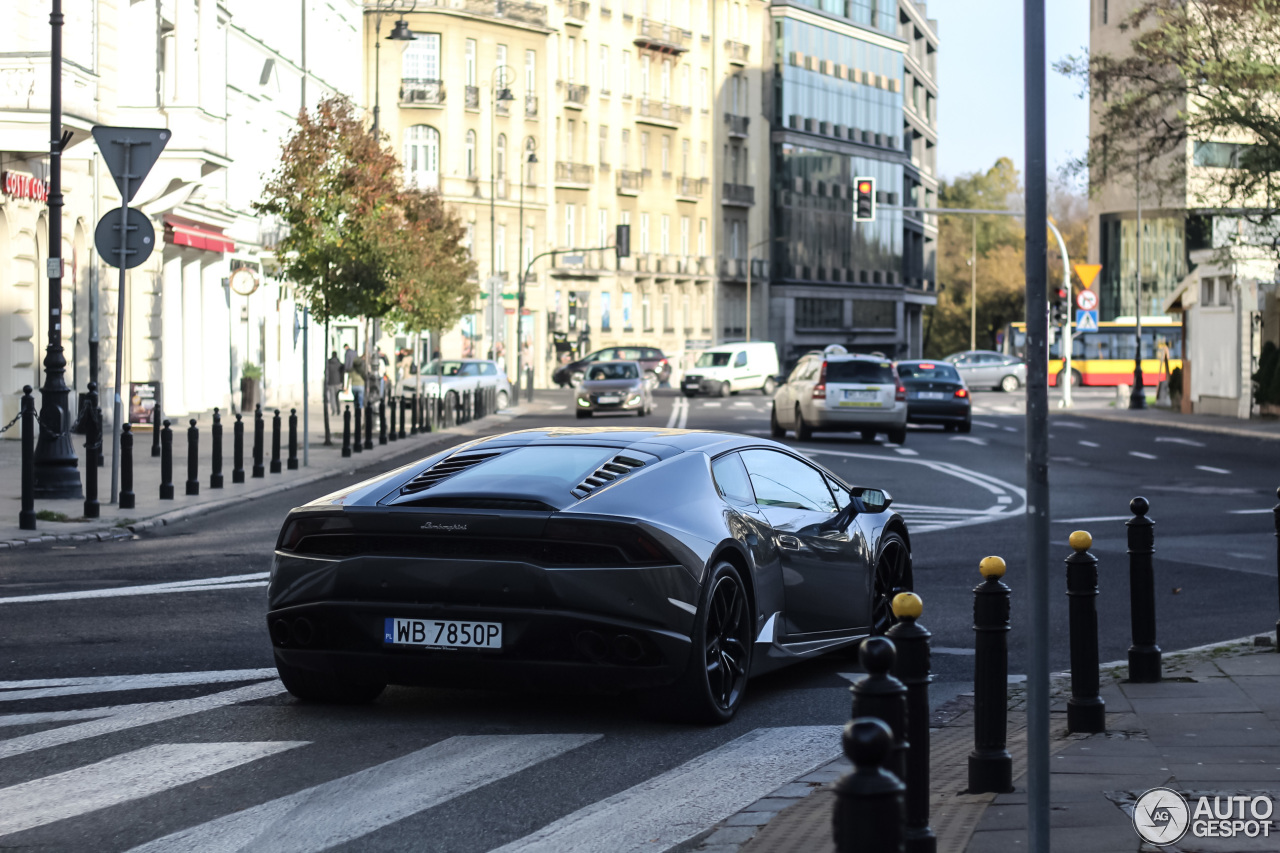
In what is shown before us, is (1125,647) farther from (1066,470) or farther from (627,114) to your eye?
(627,114)

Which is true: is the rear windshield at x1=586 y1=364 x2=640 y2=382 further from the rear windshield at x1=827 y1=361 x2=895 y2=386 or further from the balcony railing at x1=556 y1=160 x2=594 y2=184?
the balcony railing at x1=556 y1=160 x2=594 y2=184

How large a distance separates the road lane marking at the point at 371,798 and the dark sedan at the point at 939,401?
106ft

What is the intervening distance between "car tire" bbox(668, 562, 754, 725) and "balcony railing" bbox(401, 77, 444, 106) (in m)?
77.4

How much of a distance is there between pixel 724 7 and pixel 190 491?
86.4m

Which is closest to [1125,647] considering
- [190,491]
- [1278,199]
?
[190,491]

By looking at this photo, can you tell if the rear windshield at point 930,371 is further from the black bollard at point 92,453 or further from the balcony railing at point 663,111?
the balcony railing at point 663,111

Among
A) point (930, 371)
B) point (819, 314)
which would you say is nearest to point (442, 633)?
point (930, 371)

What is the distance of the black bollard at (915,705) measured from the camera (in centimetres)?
499

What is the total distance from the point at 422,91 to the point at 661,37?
17819 millimetres

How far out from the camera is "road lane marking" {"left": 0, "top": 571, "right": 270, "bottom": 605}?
1128cm

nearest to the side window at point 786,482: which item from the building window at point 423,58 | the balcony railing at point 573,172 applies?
the building window at point 423,58

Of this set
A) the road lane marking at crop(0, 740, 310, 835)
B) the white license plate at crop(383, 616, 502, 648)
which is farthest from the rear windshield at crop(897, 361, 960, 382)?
the road lane marking at crop(0, 740, 310, 835)

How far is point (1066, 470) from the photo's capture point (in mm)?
26672

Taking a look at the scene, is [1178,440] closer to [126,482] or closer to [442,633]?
[126,482]
